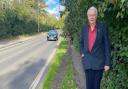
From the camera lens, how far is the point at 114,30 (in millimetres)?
7062

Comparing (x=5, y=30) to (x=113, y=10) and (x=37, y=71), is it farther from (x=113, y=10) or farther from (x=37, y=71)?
(x=113, y=10)

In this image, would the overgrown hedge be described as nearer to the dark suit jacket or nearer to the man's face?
the man's face

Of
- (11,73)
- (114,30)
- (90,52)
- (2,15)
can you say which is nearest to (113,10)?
(114,30)

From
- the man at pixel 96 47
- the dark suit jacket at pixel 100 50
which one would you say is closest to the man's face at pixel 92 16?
the man at pixel 96 47

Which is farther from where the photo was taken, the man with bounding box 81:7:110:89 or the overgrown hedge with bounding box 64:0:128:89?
the overgrown hedge with bounding box 64:0:128:89

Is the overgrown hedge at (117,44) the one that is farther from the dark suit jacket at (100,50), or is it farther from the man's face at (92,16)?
the dark suit jacket at (100,50)

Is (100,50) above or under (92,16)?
under

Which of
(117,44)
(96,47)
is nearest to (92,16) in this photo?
(96,47)

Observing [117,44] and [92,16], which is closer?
[92,16]

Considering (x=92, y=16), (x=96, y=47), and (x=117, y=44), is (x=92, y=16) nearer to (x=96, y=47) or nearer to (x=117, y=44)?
(x=96, y=47)

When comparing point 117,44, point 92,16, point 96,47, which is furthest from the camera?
point 117,44

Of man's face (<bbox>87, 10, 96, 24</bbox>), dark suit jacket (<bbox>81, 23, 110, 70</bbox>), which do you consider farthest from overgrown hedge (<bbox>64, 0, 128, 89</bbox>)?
dark suit jacket (<bbox>81, 23, 110, 70</bbox>)

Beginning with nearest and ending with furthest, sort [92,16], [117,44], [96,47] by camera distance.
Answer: [92,16] → [96,47] → [117,44]

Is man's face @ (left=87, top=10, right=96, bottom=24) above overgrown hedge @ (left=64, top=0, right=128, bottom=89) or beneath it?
above
